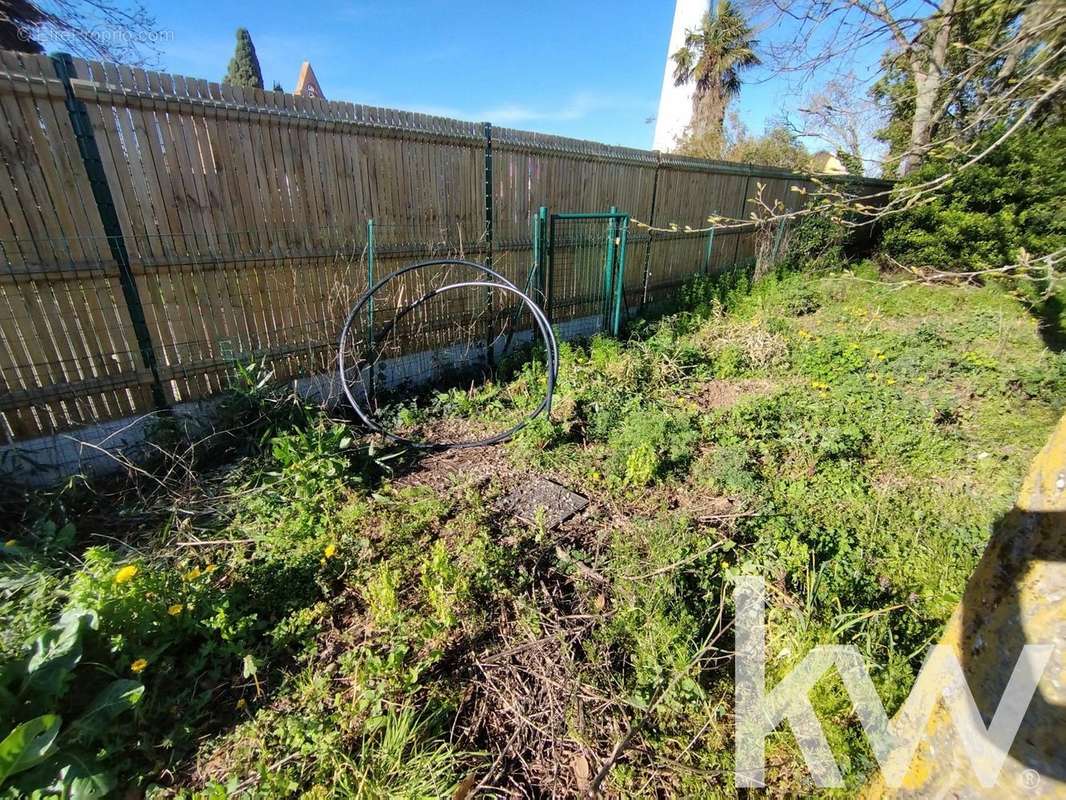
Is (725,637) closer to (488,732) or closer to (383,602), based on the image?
(488,732)

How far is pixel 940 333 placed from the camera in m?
5.72

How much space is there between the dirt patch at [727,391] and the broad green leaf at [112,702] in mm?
4176

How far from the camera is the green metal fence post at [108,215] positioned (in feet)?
9.17

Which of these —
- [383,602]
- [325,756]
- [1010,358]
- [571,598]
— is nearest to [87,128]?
[383,602]

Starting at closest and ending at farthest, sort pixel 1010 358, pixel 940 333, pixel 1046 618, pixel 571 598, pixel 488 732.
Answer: pixel 1046 618 → pixel 488 732 → pixel 571 598 → pixel 1010 358 → pixel 940 333

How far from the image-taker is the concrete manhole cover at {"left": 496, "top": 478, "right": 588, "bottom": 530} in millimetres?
2941

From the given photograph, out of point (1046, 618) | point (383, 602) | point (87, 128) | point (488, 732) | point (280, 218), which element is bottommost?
point (488, 732)

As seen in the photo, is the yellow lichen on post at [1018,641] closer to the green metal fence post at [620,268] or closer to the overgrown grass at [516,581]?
the overgrown grass at [516,581]

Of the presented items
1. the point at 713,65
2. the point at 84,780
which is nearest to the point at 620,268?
the point at 84,780

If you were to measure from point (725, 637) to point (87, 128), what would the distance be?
4618 millimetres

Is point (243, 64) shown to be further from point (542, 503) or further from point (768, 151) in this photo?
point (542, 503)

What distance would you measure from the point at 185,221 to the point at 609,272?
14.9ft

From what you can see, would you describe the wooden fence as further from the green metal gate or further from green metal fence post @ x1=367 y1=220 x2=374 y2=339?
the green metal gate

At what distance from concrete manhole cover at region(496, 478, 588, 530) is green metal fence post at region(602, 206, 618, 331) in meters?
3.75
